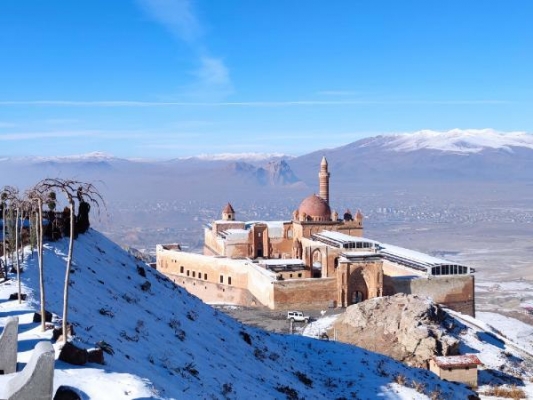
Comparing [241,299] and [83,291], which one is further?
[241,299]

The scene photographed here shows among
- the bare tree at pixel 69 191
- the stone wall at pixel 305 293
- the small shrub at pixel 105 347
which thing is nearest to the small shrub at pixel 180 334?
the small shrub at pixel 105 347

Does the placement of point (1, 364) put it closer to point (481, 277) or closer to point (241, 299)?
point (241, 299)

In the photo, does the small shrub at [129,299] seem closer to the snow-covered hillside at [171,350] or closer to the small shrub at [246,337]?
the snow-covered hillside at [171,350]

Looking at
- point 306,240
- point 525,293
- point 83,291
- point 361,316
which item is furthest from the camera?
point 525,293

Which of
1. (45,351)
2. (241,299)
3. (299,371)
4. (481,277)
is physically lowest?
(481,277)

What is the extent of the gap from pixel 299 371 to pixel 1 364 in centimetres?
1045

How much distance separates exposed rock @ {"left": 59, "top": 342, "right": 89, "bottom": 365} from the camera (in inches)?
372

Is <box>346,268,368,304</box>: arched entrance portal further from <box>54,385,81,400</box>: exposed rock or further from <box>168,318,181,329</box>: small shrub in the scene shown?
<box>54,385,81,400</box>: exposed rock

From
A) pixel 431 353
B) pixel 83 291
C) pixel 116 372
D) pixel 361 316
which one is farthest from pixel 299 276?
pixel 116 372

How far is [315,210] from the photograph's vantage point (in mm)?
53312

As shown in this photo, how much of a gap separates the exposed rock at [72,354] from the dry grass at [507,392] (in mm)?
17732

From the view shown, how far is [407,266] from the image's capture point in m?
43.0

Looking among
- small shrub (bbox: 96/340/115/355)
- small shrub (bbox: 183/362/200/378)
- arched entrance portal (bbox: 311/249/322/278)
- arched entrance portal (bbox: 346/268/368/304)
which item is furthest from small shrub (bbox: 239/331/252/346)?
arched entrance portal (bbox: 311/249/322/278)

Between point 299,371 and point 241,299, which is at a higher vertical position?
point 299,371
